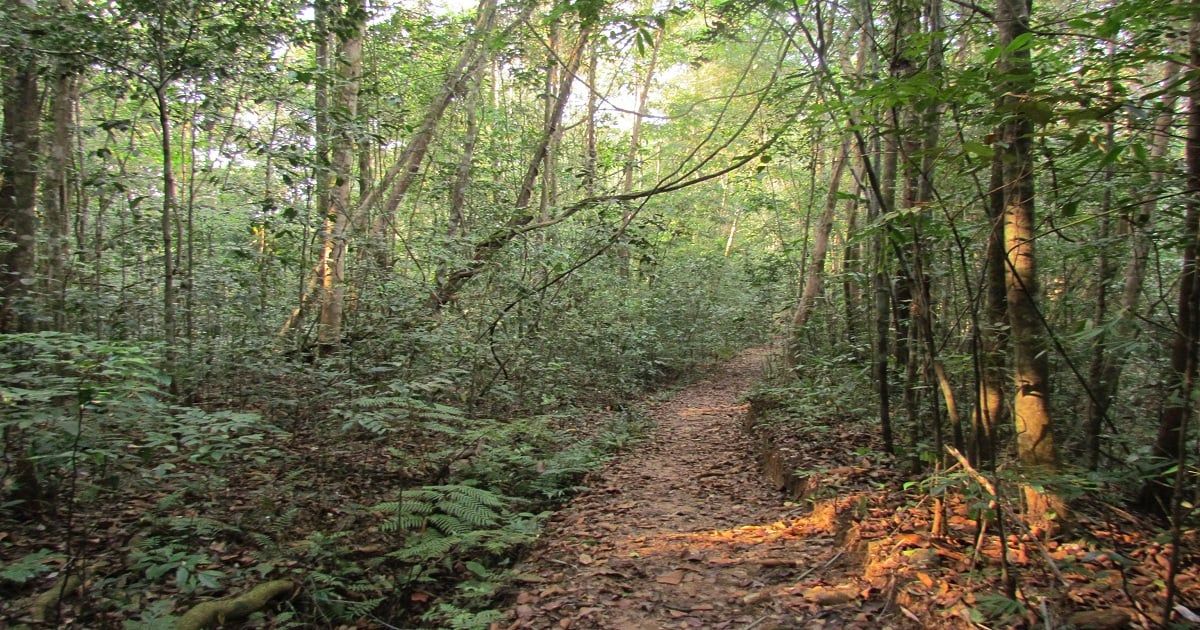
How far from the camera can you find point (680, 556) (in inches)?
191

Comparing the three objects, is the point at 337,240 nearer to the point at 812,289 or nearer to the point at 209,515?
the point at 209,515

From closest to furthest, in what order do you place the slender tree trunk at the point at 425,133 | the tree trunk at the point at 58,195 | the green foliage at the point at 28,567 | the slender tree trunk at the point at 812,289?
the green foliage at the point at 28,567, the tree trunk at the point at 58,195, the slender tree trunk at the point at 425,133, the slender tree trunk at the point at 812,289

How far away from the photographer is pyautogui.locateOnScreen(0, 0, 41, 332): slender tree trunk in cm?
639

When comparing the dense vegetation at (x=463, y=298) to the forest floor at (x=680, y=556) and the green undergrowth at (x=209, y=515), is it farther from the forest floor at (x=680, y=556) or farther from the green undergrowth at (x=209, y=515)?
the forest floor at (x=680, y=556)

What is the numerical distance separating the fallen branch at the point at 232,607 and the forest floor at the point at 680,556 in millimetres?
1811

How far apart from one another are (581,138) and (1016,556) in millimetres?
16565

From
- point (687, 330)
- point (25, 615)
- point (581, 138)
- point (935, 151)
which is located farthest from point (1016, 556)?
point (581, 138)

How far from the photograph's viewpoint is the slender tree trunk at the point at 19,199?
6391 mm

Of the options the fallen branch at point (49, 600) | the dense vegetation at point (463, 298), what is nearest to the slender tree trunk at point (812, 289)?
the dense vegetation at point (463, 298)

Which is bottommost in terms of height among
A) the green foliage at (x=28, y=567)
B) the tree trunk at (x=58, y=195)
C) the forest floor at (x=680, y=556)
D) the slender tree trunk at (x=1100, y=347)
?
the forest floor at (x=680, y=556)

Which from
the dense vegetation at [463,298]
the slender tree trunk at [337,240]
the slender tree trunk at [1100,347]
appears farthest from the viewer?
the slender tree trunk at [337,240]

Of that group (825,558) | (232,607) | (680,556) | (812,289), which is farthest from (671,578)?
(812,289)

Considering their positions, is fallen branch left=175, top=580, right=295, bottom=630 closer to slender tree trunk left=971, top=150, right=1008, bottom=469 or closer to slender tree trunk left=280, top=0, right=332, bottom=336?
slender tree trunk left=971, top=150, right=1008, bottom=469

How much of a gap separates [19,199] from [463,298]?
519 cm
